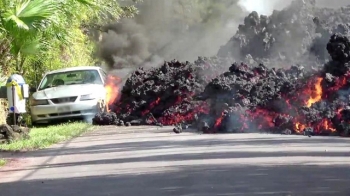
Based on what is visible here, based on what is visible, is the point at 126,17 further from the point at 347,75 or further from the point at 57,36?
the point at 347,75

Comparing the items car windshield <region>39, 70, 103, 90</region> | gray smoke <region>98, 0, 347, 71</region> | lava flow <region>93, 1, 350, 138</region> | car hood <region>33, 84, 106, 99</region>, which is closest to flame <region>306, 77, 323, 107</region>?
lava flow <region>93, 1, 350, 138</region>

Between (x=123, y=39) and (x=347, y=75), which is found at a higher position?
(x=123, y=39)

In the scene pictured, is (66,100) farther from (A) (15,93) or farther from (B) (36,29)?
(B) (36,29)

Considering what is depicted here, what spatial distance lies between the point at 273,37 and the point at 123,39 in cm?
1613

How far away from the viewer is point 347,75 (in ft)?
59.7

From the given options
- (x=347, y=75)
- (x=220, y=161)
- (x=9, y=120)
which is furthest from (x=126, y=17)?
(x=220, y=161)

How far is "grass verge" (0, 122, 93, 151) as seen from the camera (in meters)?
15.9

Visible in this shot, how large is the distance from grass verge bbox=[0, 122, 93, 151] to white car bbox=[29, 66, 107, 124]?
533mm

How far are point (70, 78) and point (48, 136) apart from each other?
5.57 m

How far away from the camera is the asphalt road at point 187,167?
32.3ft

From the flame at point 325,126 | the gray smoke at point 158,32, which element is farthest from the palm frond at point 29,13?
the gray smoke at point 158,32

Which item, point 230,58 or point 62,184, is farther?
point 230,58

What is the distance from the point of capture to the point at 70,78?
75.9 feet

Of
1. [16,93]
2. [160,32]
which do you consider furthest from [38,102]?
[160,32]
